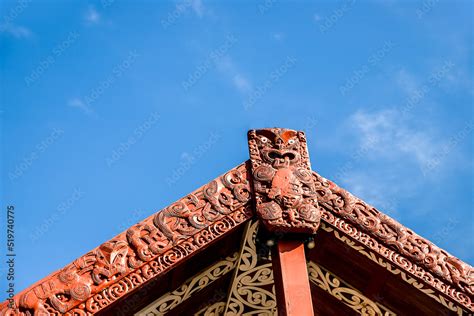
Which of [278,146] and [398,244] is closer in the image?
[398,244]

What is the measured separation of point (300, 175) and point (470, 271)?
59.7 inches

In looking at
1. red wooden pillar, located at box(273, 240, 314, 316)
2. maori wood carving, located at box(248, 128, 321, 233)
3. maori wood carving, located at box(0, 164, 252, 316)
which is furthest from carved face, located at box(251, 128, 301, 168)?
red wooden pillar, located at box(273, 240, 314, 316)

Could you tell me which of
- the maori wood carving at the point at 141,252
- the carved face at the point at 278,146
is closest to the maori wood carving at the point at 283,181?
the carved face at the point at 278,146

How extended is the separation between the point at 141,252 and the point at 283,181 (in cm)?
123

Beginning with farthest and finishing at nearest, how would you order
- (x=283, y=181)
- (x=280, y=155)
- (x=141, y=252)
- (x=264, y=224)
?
(x=280, y=155), (x=283, y=181), (x=264, y=224), (x=141, y=252)

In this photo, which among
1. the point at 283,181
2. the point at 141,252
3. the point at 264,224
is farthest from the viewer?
the point at 283,181

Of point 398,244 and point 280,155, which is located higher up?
point 280,155

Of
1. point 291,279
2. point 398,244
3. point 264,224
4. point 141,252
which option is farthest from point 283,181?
point 141,252

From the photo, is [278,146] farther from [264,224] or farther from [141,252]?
[141,252]

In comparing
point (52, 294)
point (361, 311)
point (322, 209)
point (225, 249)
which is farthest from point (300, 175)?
point (52, 294)

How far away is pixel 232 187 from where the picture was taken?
6418 millimetres

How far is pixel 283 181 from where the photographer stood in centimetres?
641

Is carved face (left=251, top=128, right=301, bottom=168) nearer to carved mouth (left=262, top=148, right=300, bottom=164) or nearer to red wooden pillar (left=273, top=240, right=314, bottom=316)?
carved mouth (left=262, top=148, right=300, bottom=164)

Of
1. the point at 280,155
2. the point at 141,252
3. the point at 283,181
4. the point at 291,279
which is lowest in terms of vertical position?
the point at 291,279
